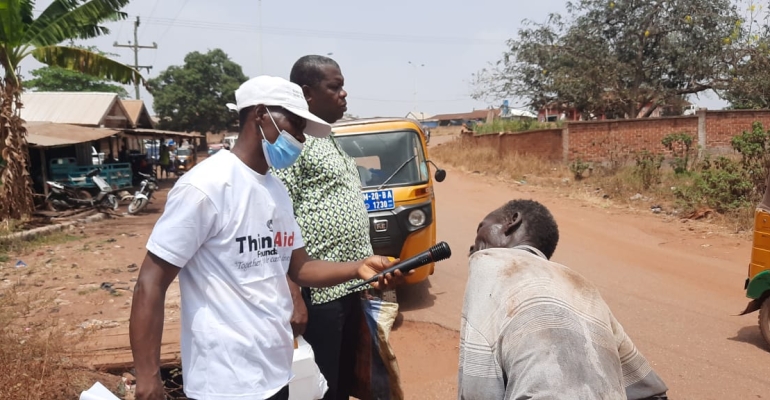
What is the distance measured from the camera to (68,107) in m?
21.0

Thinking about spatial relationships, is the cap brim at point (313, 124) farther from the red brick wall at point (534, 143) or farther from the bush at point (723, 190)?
the red brick wall at point (534, 143)

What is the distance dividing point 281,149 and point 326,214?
762 mm

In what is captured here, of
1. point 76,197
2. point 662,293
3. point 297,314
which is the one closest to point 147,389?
point 297,314

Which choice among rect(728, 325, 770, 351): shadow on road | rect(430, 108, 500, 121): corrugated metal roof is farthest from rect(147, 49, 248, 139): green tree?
rect(728, 325, 770, 351): shadow on road

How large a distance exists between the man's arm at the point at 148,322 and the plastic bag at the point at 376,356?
1.25 meters

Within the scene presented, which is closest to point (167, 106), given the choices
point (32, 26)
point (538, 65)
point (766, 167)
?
point (538, 65)

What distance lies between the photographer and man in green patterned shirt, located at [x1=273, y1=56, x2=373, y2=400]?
2.78m

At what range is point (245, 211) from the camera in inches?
74.9

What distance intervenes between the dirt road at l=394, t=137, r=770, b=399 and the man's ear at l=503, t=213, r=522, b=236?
268 cm

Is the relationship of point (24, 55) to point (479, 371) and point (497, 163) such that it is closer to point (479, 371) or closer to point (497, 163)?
point (479, 371)

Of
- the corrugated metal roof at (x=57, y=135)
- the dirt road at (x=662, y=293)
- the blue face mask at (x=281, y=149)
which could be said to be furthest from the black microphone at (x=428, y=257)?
the corrugated metal roof at (x=57, y=135)

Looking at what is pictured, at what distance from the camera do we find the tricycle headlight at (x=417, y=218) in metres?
6.03

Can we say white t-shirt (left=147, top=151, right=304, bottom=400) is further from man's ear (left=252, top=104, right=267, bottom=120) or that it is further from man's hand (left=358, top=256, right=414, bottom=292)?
man's hand (left=358, top=256, right=414, bottom=292)

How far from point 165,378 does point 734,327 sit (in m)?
4.77
